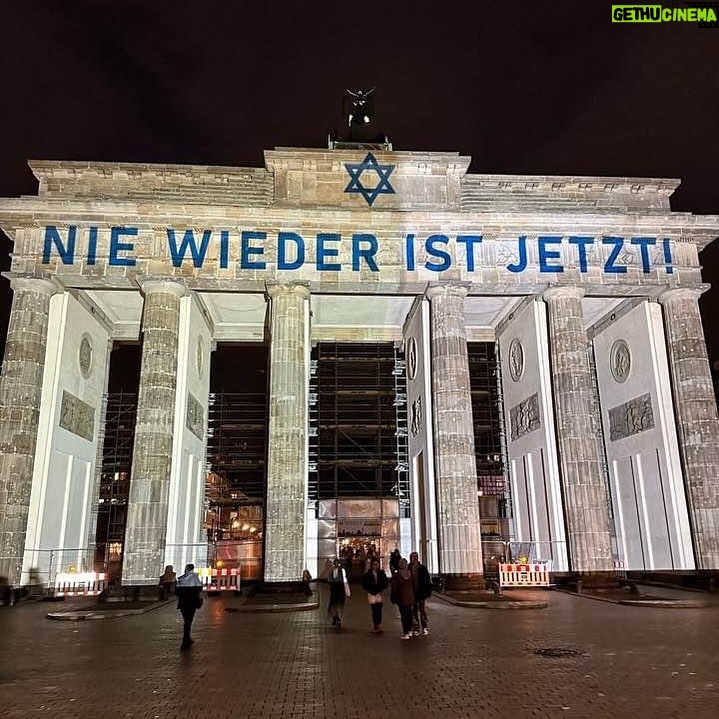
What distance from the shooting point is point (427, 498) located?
85.7ft

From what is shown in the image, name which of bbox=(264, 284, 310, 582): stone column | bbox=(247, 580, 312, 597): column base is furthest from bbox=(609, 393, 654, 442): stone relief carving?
bbox=(247, 580, 312, 597): column base

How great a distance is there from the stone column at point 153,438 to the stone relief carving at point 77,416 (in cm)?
384

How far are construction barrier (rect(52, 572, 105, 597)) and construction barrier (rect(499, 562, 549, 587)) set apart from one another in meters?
15.1

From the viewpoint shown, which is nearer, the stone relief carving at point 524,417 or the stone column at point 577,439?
the stone column at point 577,439

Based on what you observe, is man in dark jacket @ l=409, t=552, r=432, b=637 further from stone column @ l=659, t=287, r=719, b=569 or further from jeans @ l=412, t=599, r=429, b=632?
stone column @ l=659, t=287, r=719, b=569

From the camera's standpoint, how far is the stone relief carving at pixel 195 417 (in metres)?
27.2

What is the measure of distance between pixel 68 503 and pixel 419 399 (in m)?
14.9

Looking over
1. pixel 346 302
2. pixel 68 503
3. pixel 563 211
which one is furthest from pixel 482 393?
pixel 68 503

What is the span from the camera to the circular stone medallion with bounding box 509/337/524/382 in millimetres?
29453

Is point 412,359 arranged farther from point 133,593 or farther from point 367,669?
point 367,669

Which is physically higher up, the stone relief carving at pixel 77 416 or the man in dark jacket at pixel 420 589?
the stone relief carving at pixel 77 416

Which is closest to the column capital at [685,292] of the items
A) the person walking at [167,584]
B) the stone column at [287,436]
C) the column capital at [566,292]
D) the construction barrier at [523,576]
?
the column capital at [566,292]

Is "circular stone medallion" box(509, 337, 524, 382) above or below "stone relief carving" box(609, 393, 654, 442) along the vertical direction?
above

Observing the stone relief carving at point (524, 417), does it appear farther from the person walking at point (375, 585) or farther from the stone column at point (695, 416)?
the person walking at point (375, 585)
